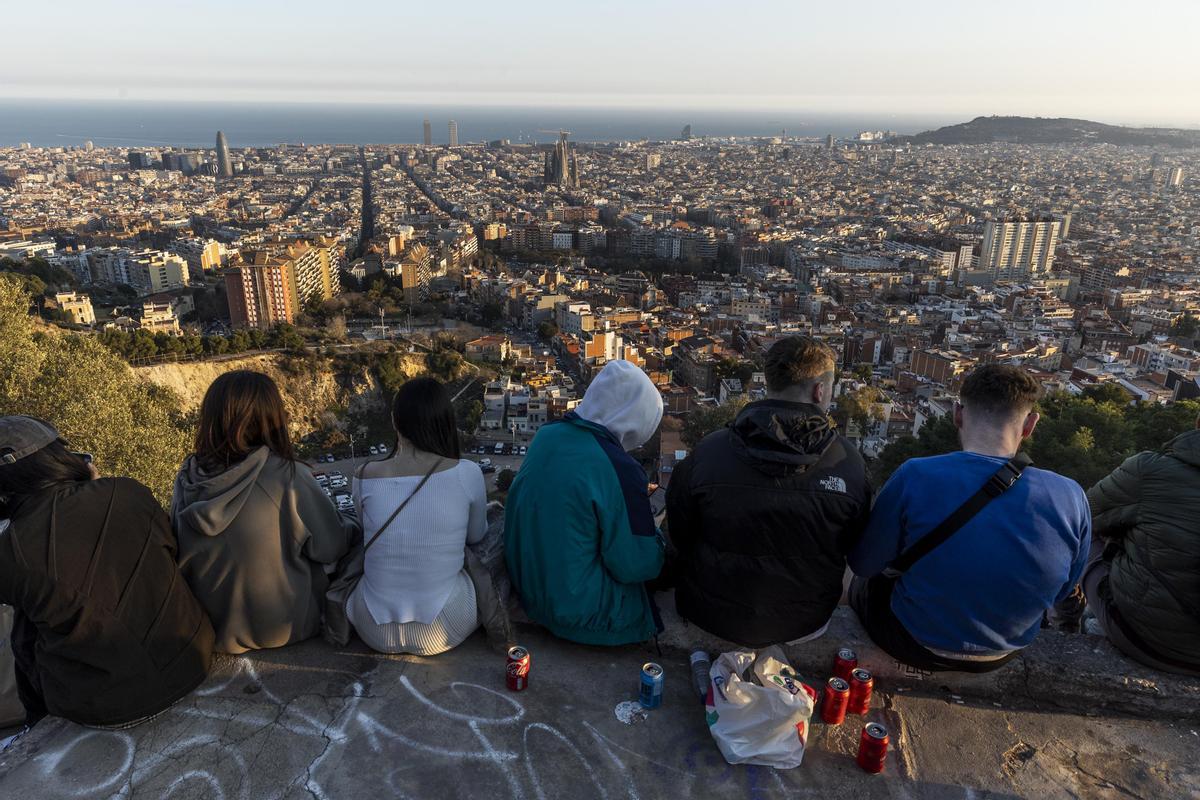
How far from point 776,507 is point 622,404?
460mm

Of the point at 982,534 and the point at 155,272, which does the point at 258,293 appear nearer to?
the point at 155,272

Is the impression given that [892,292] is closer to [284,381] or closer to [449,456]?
[284,381]

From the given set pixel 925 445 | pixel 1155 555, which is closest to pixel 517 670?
pixel 1155 555

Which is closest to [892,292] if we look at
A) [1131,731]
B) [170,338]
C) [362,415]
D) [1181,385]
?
[1181,385]

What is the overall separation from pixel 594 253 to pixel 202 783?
47.0 meters

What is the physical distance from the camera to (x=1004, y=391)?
1715 mm

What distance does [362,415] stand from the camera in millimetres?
21938

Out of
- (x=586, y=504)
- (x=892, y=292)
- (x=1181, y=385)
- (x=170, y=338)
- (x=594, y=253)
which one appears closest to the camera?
(x=586, y=504)

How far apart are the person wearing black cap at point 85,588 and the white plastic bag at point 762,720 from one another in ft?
4.03

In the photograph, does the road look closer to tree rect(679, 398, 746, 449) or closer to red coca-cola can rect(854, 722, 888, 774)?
tree rect(679, 398, 746, 449)

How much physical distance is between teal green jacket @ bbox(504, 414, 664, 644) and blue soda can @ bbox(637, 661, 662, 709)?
173 mm

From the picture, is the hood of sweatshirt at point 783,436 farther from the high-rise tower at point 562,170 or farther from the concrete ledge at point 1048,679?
the high-rise tower at point 562,170

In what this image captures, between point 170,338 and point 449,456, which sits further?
point 170,338

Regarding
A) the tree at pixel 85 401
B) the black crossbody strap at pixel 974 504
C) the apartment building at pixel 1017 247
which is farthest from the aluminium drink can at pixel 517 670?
the apartment building at pixel 1017 247
